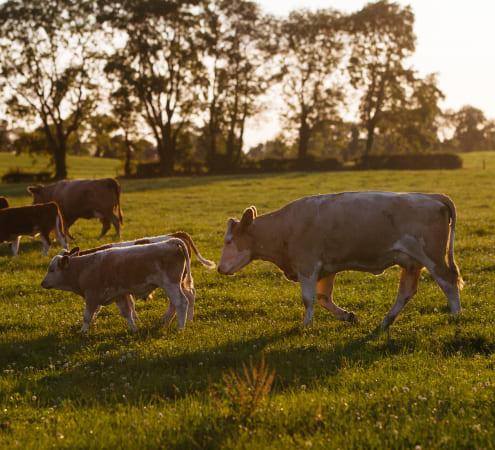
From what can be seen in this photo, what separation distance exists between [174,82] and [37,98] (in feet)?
48.8

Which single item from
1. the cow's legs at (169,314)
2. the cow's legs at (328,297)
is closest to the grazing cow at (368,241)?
the cow's legs at (328,297)

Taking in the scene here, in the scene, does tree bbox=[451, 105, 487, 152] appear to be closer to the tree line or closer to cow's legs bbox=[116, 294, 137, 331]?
the tree line

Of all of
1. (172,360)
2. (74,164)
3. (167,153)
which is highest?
(167,153)

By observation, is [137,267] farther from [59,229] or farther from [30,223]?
[59,229]

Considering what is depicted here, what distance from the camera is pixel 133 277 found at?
835cm

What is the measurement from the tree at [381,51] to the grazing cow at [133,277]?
62374 mm

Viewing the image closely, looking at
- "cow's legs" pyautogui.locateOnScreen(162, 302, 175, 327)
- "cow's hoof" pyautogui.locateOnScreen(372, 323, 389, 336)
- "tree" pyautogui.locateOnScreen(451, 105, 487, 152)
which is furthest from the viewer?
"tree" pyautogui.locateOnScreen(451, 105, 487, 152)

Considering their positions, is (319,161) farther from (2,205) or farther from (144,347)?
(144,347)

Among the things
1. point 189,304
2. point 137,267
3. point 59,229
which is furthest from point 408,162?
point 137,267

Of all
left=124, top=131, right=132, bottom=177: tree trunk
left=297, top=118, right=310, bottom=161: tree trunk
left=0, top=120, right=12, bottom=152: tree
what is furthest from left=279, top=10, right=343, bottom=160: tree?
left=0, top=120, right=12, bottom=152: tree

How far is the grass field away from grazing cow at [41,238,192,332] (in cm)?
39

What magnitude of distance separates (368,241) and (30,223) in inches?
432

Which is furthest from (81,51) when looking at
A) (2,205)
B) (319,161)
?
(2,205)

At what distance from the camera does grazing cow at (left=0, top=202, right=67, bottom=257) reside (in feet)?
48.5
